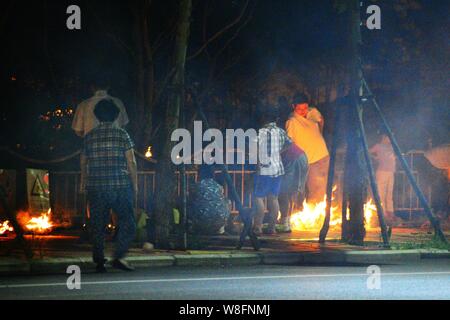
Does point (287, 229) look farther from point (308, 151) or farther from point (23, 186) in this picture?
point (23, 186)

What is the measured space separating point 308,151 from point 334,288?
7972mm

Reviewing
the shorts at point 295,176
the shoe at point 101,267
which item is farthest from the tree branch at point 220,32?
the shoe at point 101,267

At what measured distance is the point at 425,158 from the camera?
65.9 feet

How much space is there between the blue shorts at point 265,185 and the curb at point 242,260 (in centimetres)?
268

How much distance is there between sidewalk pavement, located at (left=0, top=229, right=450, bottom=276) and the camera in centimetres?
1226

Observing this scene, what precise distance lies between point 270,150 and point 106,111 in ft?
16.7

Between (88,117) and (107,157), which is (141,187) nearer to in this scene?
(88,117)

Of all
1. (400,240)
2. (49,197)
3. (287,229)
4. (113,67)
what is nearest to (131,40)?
(113,67)

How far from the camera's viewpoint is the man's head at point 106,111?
1156 centimetres

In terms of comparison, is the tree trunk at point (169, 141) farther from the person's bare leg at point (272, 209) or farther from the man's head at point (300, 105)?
the man's head at point (300, 105)

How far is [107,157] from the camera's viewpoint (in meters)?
11.6

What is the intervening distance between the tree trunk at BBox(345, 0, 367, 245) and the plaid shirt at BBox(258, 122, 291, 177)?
57.9 inches

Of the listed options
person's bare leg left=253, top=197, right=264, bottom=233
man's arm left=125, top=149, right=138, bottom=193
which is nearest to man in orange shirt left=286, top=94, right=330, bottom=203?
person's bare leg left=253, top=197, right=264, bottom=233

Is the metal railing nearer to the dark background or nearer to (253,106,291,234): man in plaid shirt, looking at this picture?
(253,106,291,234): man in plaid shirt
